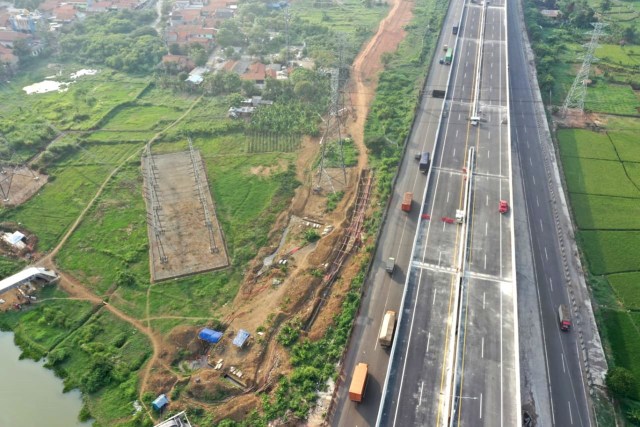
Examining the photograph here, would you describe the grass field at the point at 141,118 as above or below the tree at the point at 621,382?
above

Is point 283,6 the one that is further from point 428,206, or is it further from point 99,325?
point 99,325

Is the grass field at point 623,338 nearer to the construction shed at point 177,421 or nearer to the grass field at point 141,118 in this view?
the construction shed at point 177,421

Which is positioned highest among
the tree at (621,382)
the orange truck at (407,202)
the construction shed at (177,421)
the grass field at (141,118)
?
the grass field at (141,118)

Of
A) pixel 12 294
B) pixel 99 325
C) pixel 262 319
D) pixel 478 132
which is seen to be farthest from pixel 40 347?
pixel 478 132

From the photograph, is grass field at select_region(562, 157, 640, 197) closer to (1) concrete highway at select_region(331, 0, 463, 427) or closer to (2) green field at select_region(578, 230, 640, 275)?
(2) green field at select_region(578, 230, 640, 275)

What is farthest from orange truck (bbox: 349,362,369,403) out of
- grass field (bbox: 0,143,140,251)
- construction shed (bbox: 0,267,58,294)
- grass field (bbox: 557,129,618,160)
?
grass field (bbox: 557,129,618,160)

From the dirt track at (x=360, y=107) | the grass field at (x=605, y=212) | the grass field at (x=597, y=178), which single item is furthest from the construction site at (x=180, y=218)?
the grass field at (x=597, y=178)

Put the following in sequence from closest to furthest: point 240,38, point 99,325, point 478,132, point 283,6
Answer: point 99,325
point 478,132
point 240,38
point 283,6
